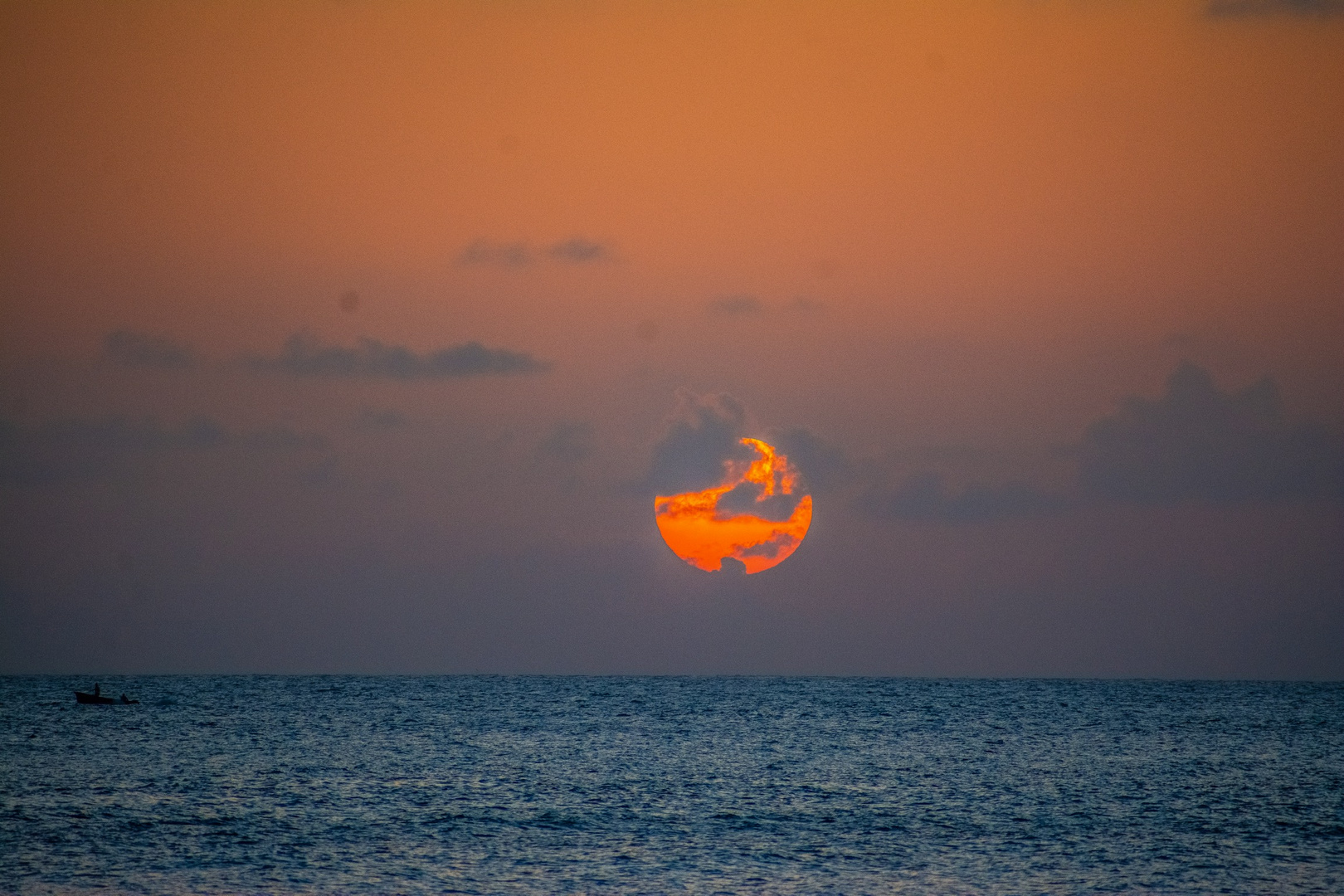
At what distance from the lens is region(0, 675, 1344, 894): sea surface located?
42.6 m

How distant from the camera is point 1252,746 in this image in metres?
97.5

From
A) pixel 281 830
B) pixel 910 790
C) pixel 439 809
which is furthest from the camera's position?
Answer: pixel 910 790

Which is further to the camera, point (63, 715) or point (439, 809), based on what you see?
point (63, 715)

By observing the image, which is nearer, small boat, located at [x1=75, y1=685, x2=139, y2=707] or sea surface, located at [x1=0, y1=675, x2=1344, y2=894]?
sea surface, located at [x1=0, y1=675, x2=1344, y2=894]

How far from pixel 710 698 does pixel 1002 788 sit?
108122 millimetres

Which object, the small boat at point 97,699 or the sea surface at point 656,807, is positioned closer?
the sea surface at point 656,807

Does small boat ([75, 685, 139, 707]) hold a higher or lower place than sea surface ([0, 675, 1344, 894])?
lower

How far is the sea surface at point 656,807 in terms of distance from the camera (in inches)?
1677

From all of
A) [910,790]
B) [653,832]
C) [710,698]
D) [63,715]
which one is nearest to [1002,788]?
[910,790]

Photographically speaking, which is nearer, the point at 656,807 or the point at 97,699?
the point at 656,807

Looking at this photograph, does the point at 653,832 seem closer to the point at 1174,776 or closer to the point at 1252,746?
the point at 1174,776

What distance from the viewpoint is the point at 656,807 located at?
57969 mm

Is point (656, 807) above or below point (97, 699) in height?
above

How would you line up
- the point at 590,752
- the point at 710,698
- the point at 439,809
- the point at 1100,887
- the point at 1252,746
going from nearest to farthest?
the point at 1100,887
the point at 439,809
the point at 590,752
the point at 1252,746
the point at 710,698
